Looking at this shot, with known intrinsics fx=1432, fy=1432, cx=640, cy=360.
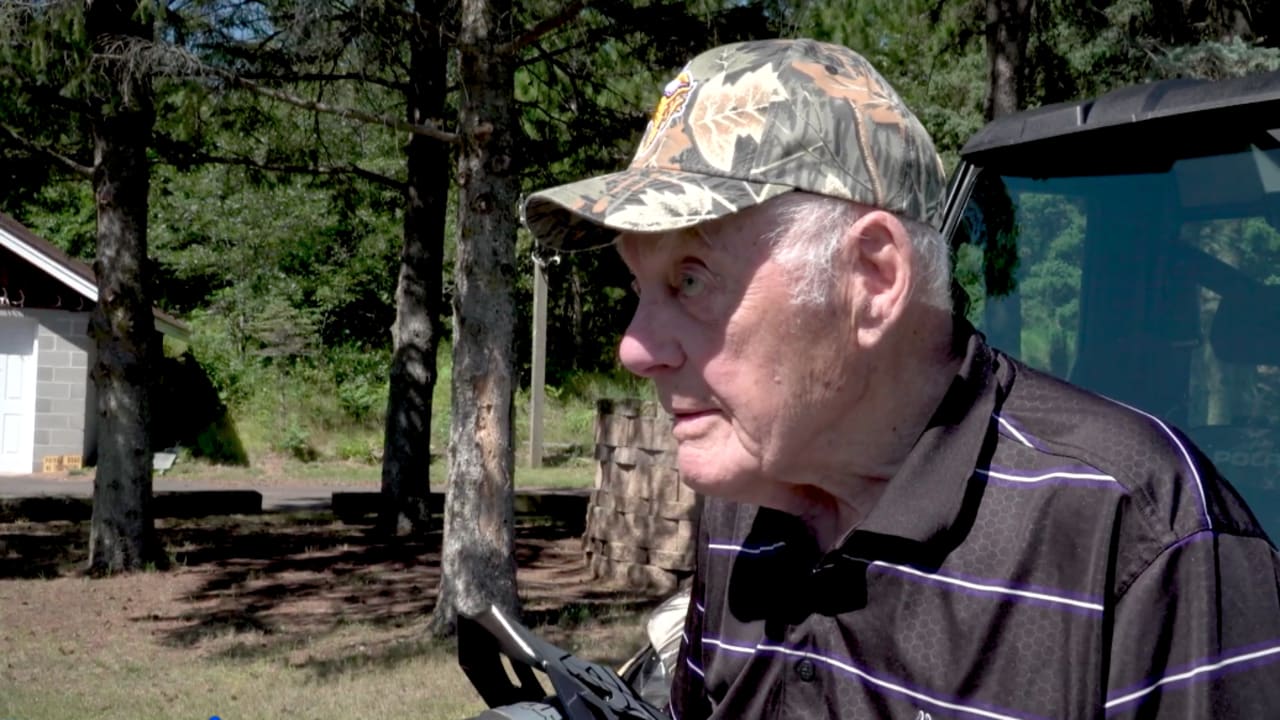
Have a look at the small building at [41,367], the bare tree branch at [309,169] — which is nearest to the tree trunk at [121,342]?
the bare tree branch at [309,169]

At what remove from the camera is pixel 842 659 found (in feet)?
5.60

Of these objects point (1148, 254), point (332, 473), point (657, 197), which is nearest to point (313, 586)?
point (1148, 254)

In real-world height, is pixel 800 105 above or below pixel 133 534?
above

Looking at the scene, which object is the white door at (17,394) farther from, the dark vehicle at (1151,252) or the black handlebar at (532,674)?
the black handlebar at (532,674)

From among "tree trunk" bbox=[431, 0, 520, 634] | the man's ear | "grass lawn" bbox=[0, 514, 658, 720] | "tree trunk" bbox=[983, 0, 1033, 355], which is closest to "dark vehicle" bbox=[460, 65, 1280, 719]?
the man's ear

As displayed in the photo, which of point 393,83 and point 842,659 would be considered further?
point 393,83

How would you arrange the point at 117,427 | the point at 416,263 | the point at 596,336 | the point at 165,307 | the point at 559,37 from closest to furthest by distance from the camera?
the point at 117,427 → the point at 559,37 → the point at 416,263 → the point at 165,307 → the point at 596,336

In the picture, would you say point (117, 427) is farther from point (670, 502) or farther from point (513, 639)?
point (513, 639)

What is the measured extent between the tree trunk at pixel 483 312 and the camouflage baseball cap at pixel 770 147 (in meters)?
6.86

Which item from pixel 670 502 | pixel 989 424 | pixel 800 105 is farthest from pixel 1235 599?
pixel 670 502

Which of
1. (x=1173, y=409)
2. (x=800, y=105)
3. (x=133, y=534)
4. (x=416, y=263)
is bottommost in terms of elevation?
(x=133, y=534)

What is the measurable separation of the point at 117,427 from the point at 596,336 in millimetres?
23243

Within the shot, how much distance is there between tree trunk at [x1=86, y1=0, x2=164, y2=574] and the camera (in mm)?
12070

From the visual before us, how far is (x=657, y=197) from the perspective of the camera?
169cm
